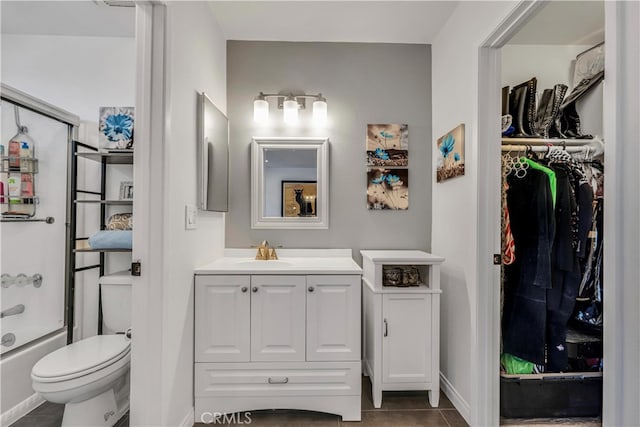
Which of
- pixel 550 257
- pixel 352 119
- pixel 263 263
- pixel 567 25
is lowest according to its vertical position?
pixel 263 263

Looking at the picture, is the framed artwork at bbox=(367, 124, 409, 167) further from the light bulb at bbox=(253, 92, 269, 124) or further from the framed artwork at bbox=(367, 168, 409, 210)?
the light bulb at bbox=(253, 92, 269, 124)

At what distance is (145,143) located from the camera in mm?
1438

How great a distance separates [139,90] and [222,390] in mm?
1666

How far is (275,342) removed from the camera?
5.95ft

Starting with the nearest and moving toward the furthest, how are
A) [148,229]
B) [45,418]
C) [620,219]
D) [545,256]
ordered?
[620,219] → [148,229] → [545,256] → [45,418]

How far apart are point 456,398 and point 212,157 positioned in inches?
86.2

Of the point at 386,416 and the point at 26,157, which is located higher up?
the point at 26,157

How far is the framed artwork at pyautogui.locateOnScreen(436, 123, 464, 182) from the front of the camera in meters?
1.90

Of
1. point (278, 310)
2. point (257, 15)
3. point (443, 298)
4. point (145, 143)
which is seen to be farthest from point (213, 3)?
point (443, 298)

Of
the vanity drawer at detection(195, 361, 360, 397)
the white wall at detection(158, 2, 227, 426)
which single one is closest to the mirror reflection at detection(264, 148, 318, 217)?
the white wall at detection(158, 2, 227, 426)

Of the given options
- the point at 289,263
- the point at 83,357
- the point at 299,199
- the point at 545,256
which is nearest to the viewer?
the point at 83,357

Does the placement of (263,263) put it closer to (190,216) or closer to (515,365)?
(190,216)

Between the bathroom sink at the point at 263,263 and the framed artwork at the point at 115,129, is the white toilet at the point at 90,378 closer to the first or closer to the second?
the bathroom sink at the point at 263,263

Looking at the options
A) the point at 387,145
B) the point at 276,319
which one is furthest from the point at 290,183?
the point at 276,319
